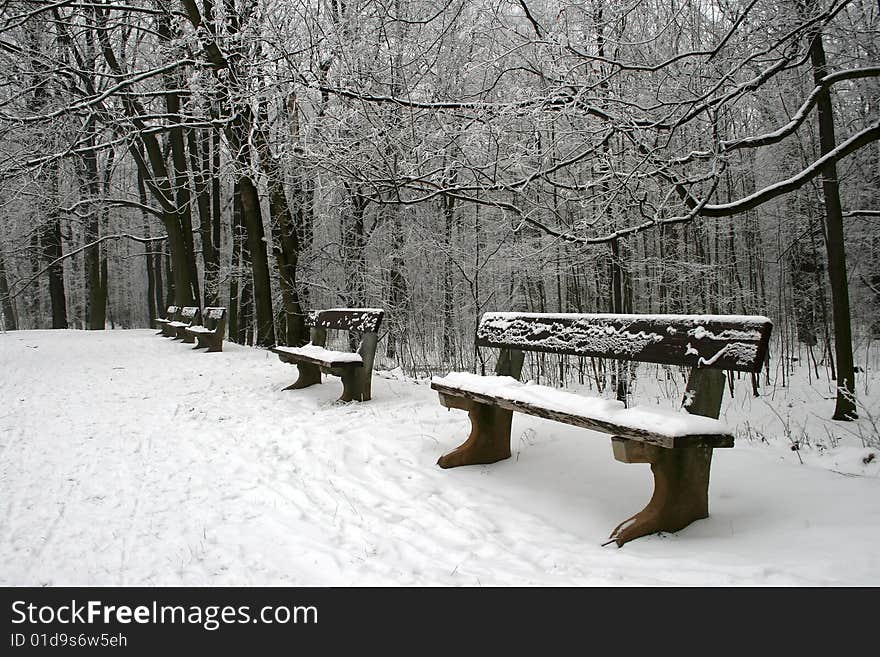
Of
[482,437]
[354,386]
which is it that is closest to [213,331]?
[354,386]

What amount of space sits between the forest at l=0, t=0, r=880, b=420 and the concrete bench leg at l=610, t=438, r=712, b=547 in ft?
7.73

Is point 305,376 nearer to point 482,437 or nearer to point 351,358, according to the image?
point 351,358

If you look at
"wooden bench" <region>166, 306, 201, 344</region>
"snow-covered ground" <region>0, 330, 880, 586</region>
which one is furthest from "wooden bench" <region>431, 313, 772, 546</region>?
"wooden bench" <region>166, 306, 201, 344</region>

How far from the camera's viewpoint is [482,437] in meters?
3.86

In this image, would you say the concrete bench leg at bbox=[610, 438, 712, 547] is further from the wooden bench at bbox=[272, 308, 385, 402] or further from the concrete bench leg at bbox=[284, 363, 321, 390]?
the concrete bench leg at bbox=[284, 363, 321, 390]

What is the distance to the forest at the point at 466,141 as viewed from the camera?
15.5 ft

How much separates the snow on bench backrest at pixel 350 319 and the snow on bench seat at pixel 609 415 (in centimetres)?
226

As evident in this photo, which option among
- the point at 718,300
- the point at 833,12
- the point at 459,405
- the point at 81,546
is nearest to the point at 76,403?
the point at 81,546

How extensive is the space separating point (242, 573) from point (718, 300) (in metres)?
15.2

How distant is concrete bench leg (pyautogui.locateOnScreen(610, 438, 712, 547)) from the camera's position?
259 cm

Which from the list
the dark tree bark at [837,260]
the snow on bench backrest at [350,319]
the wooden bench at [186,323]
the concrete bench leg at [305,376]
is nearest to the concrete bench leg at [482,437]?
the snow on bench backrest at [350,319]

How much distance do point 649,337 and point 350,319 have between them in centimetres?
373

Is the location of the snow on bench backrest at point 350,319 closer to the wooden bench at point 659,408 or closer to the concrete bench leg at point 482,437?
the concrete bench leg at point 482,437
